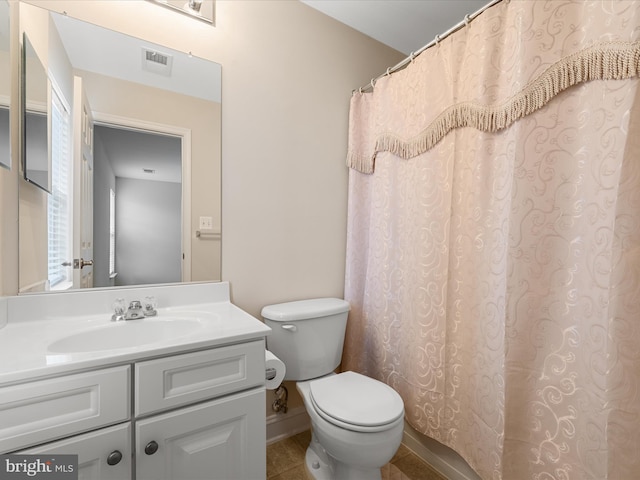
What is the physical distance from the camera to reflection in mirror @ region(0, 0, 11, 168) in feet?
3.29

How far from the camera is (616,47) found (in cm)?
84

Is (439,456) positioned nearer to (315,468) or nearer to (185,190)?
(315,468)

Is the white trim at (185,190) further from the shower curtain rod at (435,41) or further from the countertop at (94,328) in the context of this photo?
the shower curtain rod at (435,41)

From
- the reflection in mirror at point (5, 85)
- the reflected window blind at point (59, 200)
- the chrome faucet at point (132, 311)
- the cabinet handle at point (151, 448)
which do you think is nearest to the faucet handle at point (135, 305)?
the chrome faucet at point (132, 311)

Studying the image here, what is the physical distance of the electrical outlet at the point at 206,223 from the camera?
4.73ft

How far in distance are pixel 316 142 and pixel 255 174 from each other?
42 cm

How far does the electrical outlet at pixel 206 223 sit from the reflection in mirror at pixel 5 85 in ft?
2.17

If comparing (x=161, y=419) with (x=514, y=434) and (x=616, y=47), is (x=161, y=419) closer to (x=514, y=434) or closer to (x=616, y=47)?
(x=514, y=434)

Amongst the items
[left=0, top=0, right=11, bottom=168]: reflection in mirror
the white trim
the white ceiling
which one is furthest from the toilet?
the white ceiling

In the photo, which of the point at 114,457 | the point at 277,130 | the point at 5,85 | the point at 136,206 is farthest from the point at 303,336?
the point at 5,85

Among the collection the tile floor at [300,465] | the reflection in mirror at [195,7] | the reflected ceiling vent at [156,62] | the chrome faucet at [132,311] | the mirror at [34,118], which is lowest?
the tile floor at [300,465]

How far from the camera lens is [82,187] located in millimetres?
1221

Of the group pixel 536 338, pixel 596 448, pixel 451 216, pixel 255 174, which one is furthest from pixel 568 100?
pixel 255 174

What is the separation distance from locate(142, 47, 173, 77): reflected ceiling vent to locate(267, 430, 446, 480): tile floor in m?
1.89
